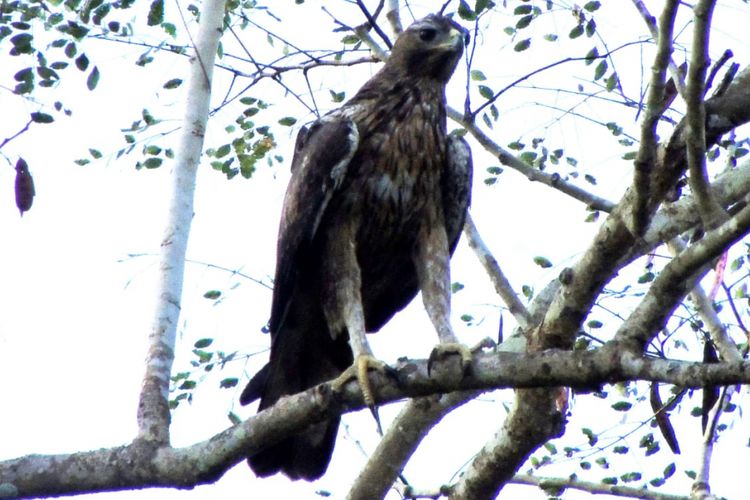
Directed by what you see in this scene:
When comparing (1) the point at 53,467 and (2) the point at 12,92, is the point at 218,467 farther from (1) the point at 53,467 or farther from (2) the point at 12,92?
(2) the point at 12,92

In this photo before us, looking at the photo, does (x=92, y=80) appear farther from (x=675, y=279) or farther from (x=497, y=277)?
(x=675, y=279)

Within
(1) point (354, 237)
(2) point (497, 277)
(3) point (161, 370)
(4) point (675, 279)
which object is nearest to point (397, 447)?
(3) point (161, 370)

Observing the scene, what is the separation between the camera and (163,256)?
4469 mm

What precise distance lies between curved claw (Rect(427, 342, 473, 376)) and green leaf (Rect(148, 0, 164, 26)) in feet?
7.40

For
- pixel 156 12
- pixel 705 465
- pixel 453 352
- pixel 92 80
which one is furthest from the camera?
pixel 156 12

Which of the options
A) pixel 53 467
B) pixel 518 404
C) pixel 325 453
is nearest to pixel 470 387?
pixel 518 404

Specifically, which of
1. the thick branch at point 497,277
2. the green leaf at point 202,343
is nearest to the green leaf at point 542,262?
the thick branch at point 497,277

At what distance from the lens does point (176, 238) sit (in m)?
4.51

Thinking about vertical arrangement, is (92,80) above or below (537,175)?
above

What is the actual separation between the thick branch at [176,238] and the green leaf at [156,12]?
16.3 inches

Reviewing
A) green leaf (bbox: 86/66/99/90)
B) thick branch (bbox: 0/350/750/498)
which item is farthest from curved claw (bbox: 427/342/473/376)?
green leaf (bbox: 86/66/99/90)

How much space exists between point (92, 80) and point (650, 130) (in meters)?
3.00

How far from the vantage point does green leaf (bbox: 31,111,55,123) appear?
3.94 metres

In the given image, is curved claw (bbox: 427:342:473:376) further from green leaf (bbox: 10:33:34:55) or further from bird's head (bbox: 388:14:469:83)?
green leaf (bbox: 10:33:34:55)
